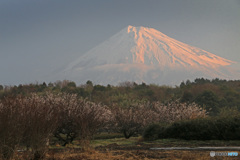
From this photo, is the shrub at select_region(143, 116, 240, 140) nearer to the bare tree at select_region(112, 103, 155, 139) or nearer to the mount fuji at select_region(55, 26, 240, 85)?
the bare tree at select_region(112, 103, 155, 139)

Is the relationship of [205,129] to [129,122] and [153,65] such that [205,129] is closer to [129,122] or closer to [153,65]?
[129,122]

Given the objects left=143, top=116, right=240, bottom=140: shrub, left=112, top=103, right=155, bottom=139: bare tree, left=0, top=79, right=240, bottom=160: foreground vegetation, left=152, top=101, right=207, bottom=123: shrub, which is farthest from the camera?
left=112, top=103, right=155, bottom=139: bare tree

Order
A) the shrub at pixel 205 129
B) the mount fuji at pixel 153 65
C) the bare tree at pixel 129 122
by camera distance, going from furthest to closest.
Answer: the mount fuji at pixel 153 65, the bare tree at pixel 129 122, the shrub at pixel 205 129

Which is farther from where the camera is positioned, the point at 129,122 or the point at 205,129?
the point at 129,122

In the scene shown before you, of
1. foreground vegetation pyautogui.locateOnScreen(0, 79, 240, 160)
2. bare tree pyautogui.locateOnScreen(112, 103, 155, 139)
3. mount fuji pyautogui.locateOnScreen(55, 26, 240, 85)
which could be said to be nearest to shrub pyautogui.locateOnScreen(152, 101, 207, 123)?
foreground vegetation pyautogui.locateOnScreen(0, 79, 240, 160)

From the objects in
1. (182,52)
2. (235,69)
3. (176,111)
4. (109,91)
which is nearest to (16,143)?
(176,111)

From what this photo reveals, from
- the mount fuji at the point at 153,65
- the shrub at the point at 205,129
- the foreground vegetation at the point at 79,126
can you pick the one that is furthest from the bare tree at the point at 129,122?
the mount fuji at the point at 153,65

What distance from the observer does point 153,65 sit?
398 feet

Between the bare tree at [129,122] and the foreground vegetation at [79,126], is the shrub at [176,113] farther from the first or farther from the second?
the bare tree at [129,122]

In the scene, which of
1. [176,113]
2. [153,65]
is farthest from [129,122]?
[153,65]

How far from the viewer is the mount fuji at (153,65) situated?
368ft

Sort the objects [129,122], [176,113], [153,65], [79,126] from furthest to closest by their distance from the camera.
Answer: [153,65]
[176,113]
[129,122]
[79,126]

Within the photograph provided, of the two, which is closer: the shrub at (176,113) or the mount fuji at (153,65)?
the shrub at (176,113)

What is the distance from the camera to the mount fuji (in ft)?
368
